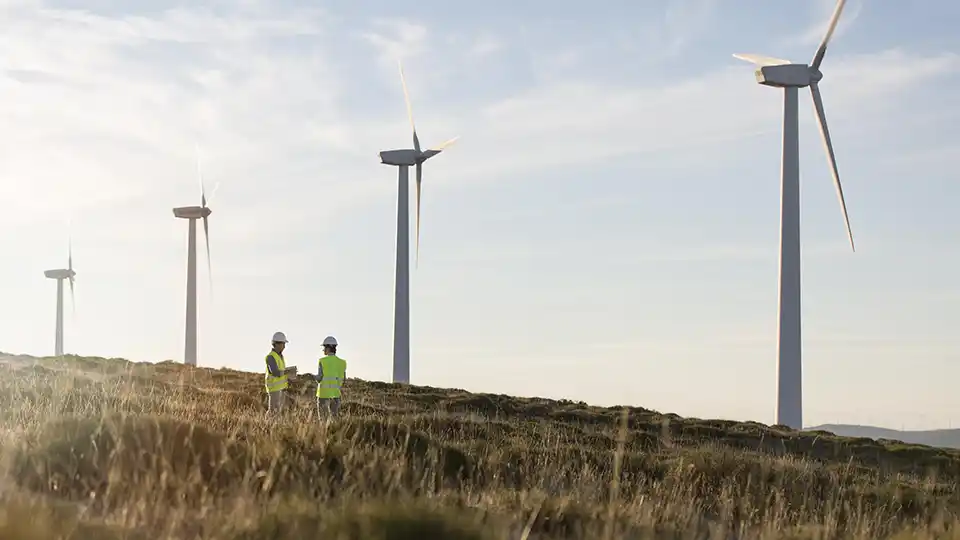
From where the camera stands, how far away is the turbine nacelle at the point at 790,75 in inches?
2188

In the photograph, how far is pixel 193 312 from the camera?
71938mm

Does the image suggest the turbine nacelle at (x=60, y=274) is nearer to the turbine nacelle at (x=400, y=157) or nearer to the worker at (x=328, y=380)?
the turbine nacelle at (x=400, y=157)

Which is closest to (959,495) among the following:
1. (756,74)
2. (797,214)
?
(797,214)

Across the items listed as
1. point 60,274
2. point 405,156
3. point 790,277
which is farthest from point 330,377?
point 60,274

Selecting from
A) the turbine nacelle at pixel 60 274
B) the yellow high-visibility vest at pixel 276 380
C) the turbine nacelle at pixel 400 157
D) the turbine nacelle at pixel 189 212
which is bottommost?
the yellow high-visibility vest at pixel 276 380

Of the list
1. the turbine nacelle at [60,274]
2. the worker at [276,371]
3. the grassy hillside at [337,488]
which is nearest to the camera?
the grassy hillside at [337,488]

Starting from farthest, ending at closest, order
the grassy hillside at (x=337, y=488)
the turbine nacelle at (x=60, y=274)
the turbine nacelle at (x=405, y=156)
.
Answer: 1. the turbine nacelle at (x=60, y=274)
2. the turbine nacelle at (x=405, y=156)
3. the grassy hillside at (x=337, y=488)

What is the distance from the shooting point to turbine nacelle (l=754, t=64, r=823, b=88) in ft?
182

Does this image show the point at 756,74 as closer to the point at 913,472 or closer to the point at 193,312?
the point at 913,472

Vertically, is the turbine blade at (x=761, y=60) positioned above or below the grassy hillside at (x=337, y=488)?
above

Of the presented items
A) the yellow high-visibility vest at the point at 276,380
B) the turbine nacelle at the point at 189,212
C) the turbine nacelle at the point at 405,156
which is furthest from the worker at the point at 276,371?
the turbine nacelle at the point at 189,212

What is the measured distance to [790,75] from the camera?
55531mm

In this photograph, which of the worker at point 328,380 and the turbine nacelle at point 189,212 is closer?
the worker at point 328,380

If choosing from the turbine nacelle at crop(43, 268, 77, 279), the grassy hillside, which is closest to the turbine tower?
the turbine nacelle at crop(43, 268, 77, 279)
